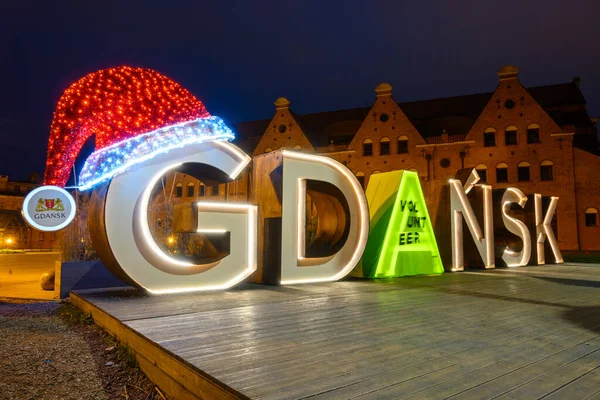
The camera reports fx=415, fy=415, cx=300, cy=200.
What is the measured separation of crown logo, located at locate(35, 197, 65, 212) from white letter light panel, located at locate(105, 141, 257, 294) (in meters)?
2.07

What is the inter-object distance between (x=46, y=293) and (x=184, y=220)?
4.77 m

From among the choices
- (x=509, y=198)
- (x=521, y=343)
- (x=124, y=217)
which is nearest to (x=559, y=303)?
(x=521, y=343)

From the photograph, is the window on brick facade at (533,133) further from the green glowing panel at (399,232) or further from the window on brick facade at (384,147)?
the green glowing panel at (399,232)

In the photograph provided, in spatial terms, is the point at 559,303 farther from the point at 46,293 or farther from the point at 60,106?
the point at 46,293

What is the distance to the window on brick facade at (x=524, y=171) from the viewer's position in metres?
26.0

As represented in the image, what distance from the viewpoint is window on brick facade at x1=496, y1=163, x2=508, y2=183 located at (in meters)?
26.5

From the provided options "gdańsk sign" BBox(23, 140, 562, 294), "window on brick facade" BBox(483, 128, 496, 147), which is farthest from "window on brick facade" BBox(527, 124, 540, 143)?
"gdańsk sign" BBox(23, 140, 562, 294)

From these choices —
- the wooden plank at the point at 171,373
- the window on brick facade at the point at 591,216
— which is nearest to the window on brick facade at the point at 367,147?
the window on brick facade at the point at 591,216

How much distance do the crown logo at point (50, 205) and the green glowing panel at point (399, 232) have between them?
19.7ft

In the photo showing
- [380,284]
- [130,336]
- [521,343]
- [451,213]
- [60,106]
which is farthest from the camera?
[451,213]

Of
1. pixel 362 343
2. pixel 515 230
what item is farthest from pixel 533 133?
pixel 362 343

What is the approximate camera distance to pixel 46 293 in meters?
8.97

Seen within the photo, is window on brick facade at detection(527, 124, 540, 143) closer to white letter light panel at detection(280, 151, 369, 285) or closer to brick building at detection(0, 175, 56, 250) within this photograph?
white letter light panel at detection(280, 151, 369, 285)

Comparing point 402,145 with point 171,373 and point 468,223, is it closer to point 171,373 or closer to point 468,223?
point 468,223
